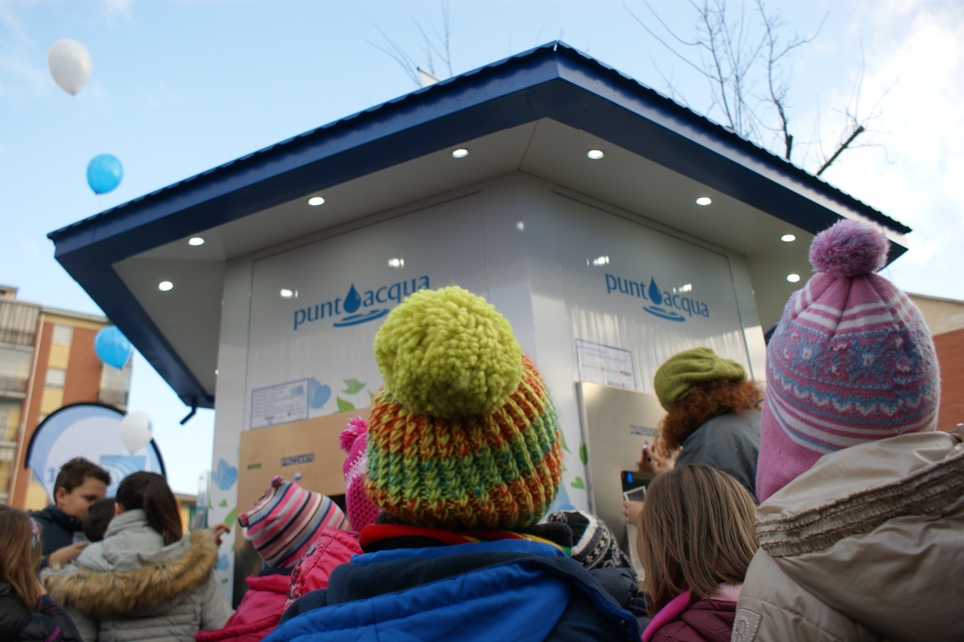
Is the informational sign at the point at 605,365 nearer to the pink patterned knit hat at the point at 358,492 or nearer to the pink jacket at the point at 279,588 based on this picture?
the pink jacket at the point at 279,588

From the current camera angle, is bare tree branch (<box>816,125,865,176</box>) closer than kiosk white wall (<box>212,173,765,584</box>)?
No

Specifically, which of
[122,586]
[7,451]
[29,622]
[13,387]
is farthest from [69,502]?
[13,387]

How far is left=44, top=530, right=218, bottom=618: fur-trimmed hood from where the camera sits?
3.26 m

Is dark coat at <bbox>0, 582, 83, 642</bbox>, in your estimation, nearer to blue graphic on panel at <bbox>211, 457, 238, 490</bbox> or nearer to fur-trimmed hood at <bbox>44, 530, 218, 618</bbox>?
fur-trimmed hood at <bbox>44, 530, 218, 618</bbox>

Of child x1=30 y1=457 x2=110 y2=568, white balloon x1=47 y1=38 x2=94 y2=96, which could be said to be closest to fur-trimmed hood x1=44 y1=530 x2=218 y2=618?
child x1=30 y1=457 x2=110 y2=568

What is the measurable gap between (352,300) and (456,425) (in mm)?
3961

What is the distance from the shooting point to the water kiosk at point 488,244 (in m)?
4.33

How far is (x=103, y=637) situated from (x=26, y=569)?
704 millimetres

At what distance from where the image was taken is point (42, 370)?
35688 mm

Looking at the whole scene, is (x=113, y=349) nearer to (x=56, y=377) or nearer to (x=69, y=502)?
(x=69, y=502)

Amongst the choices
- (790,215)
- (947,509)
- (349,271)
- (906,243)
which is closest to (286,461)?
(349,271)

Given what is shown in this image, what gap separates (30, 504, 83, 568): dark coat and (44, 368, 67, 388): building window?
35.7 meters

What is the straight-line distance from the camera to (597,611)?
4.35 feet

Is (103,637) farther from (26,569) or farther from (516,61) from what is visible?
(516,61)
